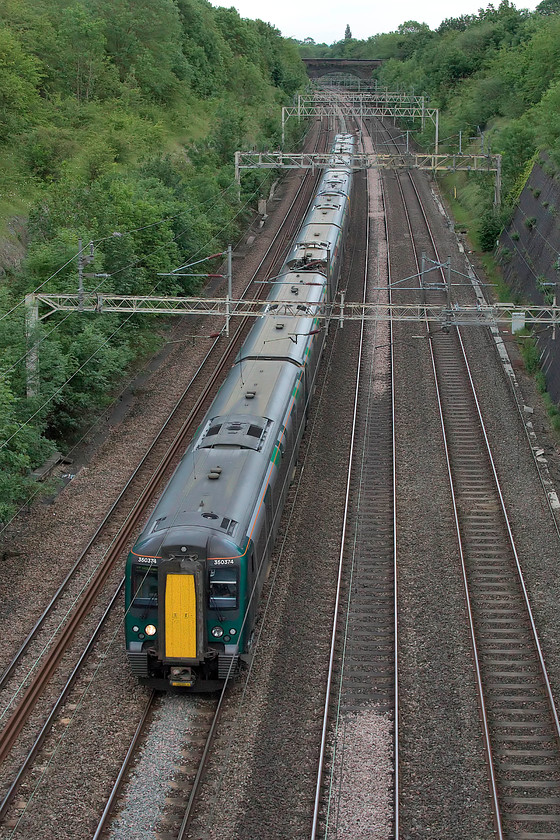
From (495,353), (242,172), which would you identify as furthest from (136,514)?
(242,172)

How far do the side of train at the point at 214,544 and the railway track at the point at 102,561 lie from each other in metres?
2.03

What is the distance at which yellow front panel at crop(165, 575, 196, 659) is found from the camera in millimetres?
15047

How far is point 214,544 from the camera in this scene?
50.4 ft

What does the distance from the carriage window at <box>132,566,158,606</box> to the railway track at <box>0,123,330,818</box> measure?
7.62ft

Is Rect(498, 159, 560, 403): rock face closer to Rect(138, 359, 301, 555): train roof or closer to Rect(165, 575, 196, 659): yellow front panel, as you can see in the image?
Rect(138, 359, 301, 555): train roof

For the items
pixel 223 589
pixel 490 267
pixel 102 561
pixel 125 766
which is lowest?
pixel 125 766

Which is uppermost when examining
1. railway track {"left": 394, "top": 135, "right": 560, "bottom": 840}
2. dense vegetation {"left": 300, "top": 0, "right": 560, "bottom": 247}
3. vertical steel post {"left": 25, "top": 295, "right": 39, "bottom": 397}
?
dense vegetation {"left": 300, "top": 0, "right": 560, "bottom": 247}

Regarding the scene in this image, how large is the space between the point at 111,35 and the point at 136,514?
5052 cm

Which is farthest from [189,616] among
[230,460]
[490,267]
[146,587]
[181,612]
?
[490,267]

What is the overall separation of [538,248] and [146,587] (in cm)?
2829

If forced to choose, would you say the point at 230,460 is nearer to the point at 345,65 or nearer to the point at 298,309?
the point at 298,309

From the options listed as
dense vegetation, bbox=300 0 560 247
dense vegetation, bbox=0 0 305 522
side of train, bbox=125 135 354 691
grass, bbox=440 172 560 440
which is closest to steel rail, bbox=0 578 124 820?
side of train, bbox=125 135 354 691

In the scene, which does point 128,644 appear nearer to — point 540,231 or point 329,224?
point 329,224

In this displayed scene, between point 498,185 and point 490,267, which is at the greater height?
point 498,185
